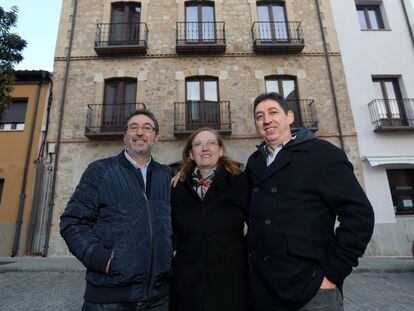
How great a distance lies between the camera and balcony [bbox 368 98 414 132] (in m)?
10.1

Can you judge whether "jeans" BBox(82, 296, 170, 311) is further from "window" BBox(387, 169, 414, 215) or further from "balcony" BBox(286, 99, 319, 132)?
"window" BBox(387, 169, 414, 215)

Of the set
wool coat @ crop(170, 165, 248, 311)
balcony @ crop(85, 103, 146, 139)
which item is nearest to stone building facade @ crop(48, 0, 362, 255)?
balcony @ crop(85, 103, 146, 139)

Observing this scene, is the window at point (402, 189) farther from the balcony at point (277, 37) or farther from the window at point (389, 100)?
the balcony at point (277, 37)

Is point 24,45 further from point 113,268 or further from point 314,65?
point 314,65

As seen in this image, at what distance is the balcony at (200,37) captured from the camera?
10.7 meters

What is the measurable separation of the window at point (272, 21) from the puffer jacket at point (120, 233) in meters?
10.7

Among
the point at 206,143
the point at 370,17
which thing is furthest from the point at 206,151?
the point at 370,17

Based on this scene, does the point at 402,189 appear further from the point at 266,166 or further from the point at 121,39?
the point at 121,39

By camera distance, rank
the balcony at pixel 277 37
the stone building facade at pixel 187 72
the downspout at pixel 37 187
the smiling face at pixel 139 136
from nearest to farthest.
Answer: the smiling face at pixel 139 136 < the downspout at pixel 37 187 < the stone building facade at pixel 187 72 < the balcony at pixel 277 37

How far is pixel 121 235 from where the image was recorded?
187 centimetres

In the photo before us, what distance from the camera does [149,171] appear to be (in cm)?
224

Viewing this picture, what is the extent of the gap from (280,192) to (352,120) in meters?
10.1

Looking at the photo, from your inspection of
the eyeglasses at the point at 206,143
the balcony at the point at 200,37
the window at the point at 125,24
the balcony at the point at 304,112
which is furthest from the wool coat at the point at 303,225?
the window at the point at 125,24

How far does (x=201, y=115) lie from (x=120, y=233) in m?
8.75
